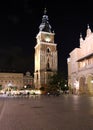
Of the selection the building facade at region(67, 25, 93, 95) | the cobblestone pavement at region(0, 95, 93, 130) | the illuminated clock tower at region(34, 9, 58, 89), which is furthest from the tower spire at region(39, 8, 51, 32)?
the cobblestone pavement at region(0, 95, 93, 130)

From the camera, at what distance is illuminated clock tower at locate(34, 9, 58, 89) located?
118m

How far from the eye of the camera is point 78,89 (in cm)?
7431

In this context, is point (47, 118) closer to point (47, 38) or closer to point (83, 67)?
point (83, 67)

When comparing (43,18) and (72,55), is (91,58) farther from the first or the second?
(43,18)

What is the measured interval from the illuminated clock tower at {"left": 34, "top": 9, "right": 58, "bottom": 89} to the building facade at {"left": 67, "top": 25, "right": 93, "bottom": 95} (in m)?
34.7

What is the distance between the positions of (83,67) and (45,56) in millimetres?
Result: 49690

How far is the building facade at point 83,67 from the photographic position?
66.4m

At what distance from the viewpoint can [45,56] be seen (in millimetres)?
119062

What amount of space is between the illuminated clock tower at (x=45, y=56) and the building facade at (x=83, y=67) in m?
34.7

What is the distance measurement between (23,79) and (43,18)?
5236cm

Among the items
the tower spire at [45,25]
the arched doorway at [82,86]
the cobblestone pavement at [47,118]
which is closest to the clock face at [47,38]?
the tower spire at [45,25]

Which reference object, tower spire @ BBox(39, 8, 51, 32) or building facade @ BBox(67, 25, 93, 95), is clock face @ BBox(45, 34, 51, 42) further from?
building facade @ BBox(67, 25, 93, 95)

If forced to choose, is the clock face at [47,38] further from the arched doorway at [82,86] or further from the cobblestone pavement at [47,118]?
the cobblestone pavement at [47,118]

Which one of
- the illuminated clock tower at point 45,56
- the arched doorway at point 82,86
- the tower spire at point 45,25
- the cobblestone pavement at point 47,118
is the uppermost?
the tower spire at point 45,25
